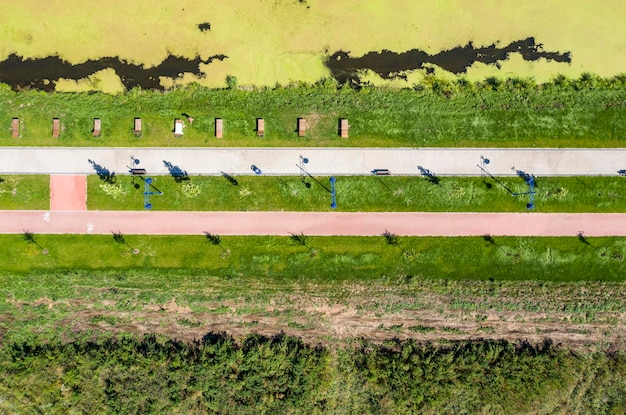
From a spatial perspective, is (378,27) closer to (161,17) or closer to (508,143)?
(508,143)

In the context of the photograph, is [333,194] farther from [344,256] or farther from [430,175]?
[430,175]

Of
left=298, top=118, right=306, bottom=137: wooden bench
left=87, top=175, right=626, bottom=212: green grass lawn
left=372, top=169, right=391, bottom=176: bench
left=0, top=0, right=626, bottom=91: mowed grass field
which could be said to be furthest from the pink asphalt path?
left=0, top=0, right=626, bottom=91: mowed grass field

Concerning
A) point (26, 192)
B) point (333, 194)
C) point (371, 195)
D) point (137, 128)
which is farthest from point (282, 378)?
point (26, 192)

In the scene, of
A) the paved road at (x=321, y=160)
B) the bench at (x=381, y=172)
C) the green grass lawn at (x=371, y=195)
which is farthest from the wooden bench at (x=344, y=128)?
the bench at (x=381, y=172)

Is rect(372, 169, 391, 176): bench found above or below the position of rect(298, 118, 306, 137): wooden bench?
below

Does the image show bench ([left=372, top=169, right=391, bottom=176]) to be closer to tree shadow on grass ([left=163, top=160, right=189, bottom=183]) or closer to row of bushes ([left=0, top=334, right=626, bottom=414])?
row of bushes ([left=0, top=334, right=626, bottom=414])

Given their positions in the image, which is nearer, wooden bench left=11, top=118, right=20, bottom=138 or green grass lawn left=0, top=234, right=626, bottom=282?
green grass lawn left=0, top=234, right=626, bottom=282
